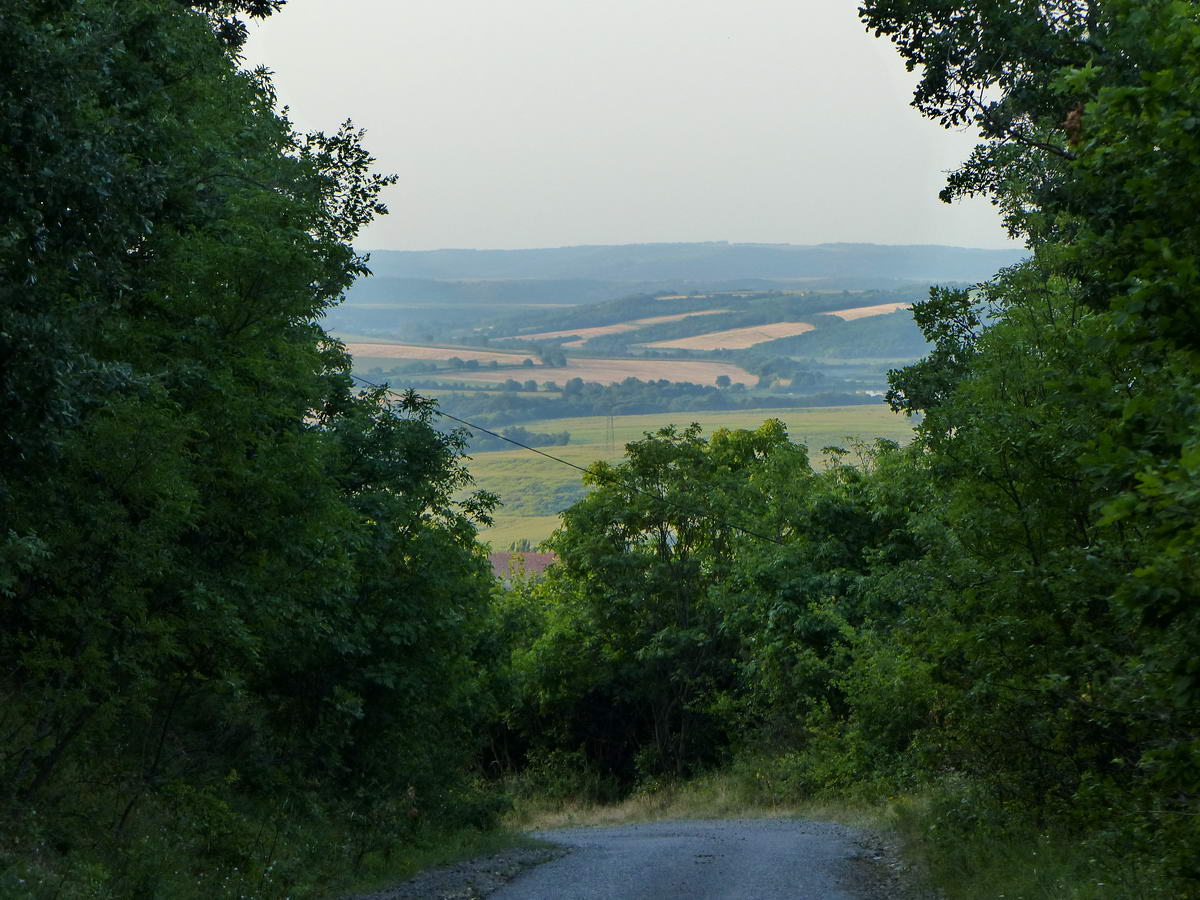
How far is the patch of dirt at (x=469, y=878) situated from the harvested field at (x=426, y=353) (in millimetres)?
132696

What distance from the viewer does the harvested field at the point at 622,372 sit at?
462 feet

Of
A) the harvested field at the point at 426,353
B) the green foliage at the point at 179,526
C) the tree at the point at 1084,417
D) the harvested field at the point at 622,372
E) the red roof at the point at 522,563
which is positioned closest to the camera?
the tree at the point at 1084,417

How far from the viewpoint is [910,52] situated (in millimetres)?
13453

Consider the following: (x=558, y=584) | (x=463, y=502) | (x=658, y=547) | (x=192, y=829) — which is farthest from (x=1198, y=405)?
(x=558, y=584)

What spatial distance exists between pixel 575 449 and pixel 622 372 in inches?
1588

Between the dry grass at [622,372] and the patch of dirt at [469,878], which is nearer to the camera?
the patch of dirt at [469,878]

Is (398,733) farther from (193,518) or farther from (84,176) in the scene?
(84,176)

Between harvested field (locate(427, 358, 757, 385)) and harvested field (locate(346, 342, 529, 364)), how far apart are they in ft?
20.9

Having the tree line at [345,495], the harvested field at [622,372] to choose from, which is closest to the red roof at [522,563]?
the tree line at [345,495]

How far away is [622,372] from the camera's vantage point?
151000 millimetres

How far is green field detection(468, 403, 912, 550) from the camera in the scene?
103 m

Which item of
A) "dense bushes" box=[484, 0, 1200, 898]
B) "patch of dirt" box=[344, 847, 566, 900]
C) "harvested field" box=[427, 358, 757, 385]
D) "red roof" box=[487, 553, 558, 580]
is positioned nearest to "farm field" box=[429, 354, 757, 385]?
"harvested field" box=[427, 358, 757, 385]

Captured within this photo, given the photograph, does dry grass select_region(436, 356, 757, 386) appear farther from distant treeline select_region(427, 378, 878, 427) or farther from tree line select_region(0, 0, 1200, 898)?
tree line select_region(0, 0, 1200, 898)

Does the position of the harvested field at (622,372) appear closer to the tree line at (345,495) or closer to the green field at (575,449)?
the green field at (575,449)
